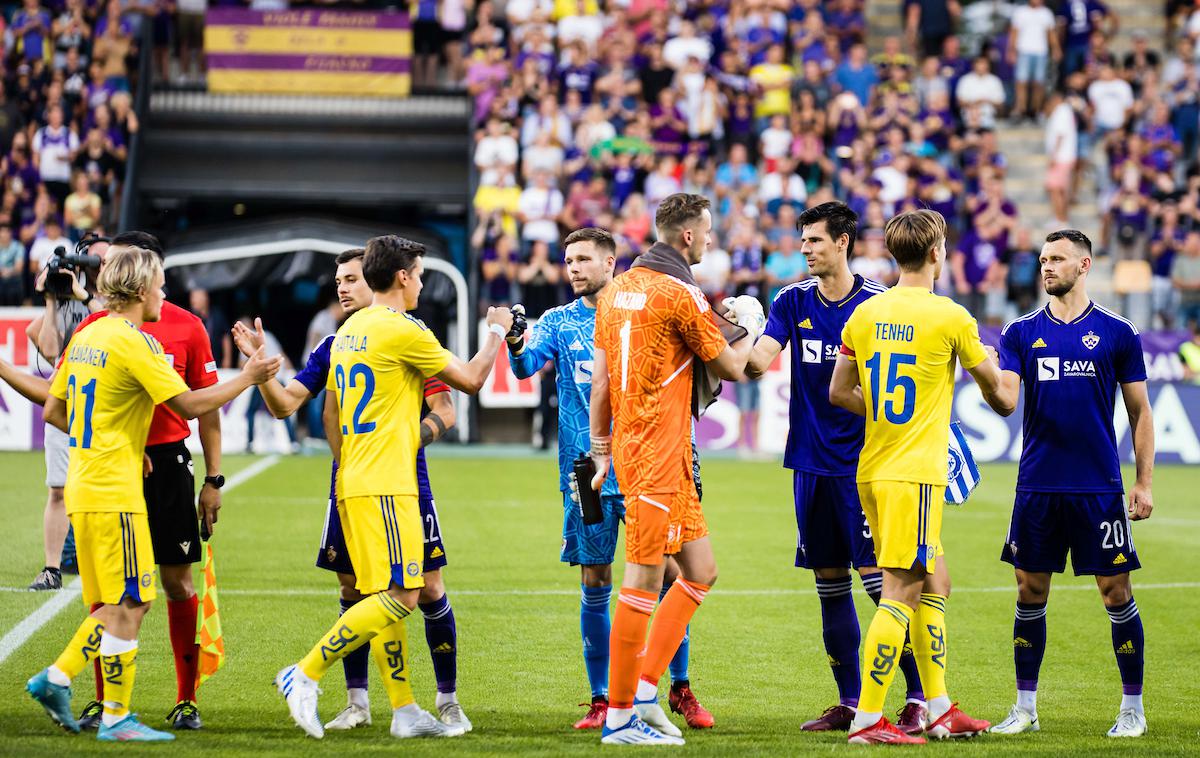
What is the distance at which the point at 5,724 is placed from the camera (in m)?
6.55

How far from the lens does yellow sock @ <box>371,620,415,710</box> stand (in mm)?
6527

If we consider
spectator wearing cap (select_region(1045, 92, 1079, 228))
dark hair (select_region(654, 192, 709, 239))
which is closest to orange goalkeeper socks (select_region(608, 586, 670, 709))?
dark hair (select_region(654, 192, 709, 239))

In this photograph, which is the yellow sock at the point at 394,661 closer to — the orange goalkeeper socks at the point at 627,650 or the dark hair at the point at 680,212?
the orange goalkeeper socks at the point at 627,650

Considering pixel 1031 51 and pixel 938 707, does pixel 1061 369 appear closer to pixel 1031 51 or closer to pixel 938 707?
pixel 938 707

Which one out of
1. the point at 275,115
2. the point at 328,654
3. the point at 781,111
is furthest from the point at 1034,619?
the point at 275,115

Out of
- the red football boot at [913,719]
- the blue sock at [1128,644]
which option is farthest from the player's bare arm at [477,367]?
the blue sock at [1128,644]

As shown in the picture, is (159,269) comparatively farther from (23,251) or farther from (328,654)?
(23,251)

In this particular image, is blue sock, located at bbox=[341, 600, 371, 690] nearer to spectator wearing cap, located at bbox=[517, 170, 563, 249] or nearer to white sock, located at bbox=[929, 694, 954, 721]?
white sock, located at bbox=[929, 694, 954, 721]

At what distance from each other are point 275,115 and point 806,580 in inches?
685

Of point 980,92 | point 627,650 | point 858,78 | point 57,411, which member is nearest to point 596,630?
point 627,650

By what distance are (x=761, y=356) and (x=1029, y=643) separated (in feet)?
6.28

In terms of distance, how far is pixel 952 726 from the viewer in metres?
6.68

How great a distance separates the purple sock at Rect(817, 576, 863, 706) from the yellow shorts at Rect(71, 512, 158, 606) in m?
3.08

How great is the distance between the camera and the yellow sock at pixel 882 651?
625 cm
